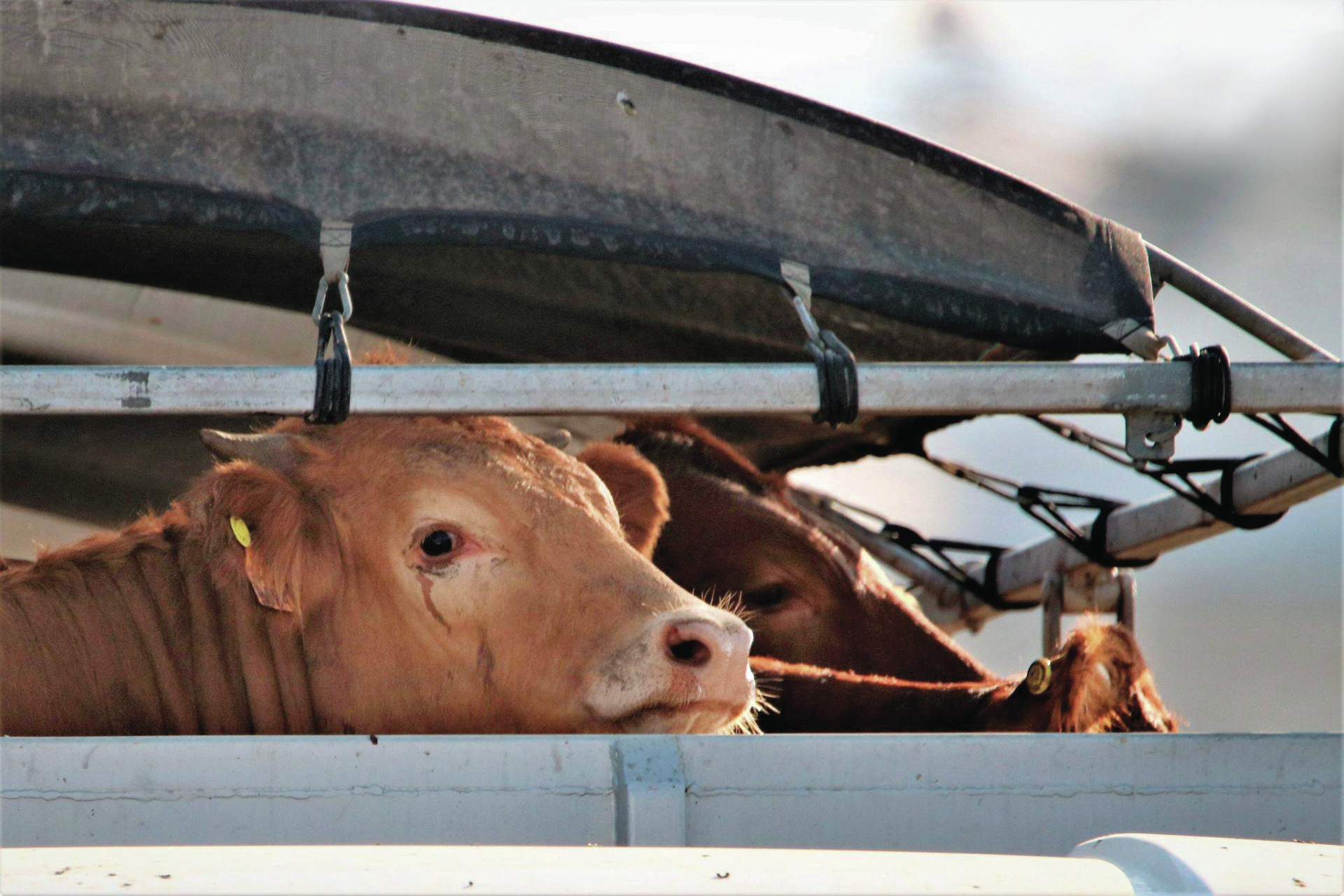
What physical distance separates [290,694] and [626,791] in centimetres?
132

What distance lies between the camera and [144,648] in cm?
282

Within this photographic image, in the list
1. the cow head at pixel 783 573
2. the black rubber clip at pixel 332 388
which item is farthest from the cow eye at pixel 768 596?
the black rubber clip at pixel 332 388

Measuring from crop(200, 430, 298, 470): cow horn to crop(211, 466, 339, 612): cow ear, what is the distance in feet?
0.31

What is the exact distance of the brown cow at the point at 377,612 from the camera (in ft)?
8.84

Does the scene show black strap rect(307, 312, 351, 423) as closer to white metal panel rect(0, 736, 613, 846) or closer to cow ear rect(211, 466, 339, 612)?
white metal panel rect(0, 736, 613, 846)

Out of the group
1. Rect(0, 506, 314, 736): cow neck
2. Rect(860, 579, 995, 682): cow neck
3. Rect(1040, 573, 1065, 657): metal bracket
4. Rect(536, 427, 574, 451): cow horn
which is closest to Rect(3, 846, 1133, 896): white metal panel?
Rect(0, 506, 314, 736): cow neck

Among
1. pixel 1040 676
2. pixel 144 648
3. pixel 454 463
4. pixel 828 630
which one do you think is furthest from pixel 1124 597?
pixel 144 648

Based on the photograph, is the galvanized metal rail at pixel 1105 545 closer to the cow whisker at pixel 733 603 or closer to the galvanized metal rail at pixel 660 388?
the galvanized metal rail at pixel 660 388

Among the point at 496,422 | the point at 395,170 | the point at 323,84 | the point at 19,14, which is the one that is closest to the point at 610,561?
the point at 496,422

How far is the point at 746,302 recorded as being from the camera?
339cm

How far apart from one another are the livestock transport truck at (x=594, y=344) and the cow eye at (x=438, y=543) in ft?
1.55

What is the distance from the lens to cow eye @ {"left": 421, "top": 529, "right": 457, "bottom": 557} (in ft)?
9.52

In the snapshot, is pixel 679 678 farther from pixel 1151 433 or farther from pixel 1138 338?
pixel 1138 338

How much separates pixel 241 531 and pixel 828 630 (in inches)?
77.9
